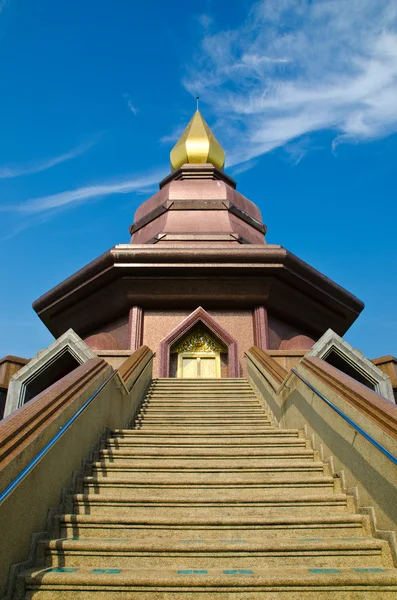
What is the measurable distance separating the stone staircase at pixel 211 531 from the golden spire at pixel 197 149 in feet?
50.9

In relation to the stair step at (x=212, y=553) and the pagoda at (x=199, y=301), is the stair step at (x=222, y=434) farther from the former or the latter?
the pagoda at (x=199, y=301)

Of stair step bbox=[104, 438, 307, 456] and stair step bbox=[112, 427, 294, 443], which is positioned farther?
stair step bbox=[112, 427, 294, 443]

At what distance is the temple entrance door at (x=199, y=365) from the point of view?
41.4 feet

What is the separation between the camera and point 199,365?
12.8m

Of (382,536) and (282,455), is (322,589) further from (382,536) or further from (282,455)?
(282,455)

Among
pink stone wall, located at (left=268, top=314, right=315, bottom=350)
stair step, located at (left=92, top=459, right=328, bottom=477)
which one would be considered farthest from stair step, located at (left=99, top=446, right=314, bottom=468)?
pink stone wall, located at (left=268, top=314, right=315, bottom=350)

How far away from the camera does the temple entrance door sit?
1262 cm

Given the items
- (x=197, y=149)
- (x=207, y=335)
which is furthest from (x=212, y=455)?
(x=197, y=149)

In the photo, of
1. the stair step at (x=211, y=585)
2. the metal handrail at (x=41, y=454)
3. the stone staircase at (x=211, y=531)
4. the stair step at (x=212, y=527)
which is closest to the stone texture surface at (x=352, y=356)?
the stone staircase at (x=211, y=531)

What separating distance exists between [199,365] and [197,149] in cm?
1057

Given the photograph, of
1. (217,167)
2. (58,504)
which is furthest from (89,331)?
(58,504)

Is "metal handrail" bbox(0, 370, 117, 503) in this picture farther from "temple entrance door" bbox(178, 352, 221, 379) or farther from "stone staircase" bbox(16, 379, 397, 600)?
"temple entrance door" bbox(178, 352, 221, 379)

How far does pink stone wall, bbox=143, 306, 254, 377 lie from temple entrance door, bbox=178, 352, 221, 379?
26 cm

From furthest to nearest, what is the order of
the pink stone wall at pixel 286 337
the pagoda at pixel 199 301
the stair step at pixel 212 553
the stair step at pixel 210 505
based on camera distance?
the pink stone wall at pixel 286 337 < the pagoda at pixel 199 301 < the stair step at pixel 210 505 < the stair step at pixel 212 553
